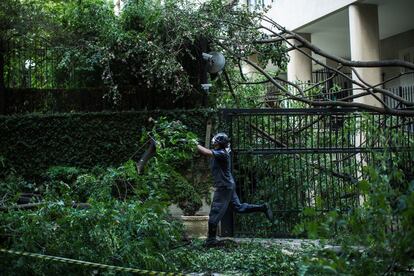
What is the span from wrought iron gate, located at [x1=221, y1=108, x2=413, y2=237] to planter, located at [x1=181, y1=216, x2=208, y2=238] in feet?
1.12

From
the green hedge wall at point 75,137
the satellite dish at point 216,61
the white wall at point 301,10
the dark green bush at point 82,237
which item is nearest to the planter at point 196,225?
the green hedge wall at point 75,137

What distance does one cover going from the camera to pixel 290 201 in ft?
30.7

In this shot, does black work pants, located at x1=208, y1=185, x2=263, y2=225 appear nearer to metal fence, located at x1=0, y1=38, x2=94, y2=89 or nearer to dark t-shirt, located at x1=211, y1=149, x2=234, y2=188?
dark t-shirt, located at x1=211, y1=149, x2=234, y2=188

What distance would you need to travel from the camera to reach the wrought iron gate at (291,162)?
Result: 30.0 feet

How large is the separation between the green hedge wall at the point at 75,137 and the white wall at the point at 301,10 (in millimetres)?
7465

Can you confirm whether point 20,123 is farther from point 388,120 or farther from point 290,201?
point 388,120

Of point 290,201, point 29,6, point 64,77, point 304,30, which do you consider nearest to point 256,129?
point 290,201

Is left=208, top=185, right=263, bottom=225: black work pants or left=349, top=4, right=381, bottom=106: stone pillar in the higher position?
left=349, top=4, right=381, bottom=106: stone pillar

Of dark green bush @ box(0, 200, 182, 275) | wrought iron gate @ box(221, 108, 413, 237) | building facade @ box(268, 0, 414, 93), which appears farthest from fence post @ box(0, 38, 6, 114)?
building facade @ box(268, 0, 414, 93)

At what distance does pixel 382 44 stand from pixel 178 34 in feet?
45.1

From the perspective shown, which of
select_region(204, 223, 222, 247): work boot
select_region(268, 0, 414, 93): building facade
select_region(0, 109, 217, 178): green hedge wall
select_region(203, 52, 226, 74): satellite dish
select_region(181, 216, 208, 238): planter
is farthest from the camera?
select_region(268, 0, 414, 93): building facade

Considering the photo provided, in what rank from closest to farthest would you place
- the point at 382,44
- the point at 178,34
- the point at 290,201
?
the point at 290,201 < the point at 178,34 < the point at 382,44

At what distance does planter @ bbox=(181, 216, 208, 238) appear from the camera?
8891 millimetres

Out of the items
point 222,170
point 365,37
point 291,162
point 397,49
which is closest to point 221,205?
point 222,170
